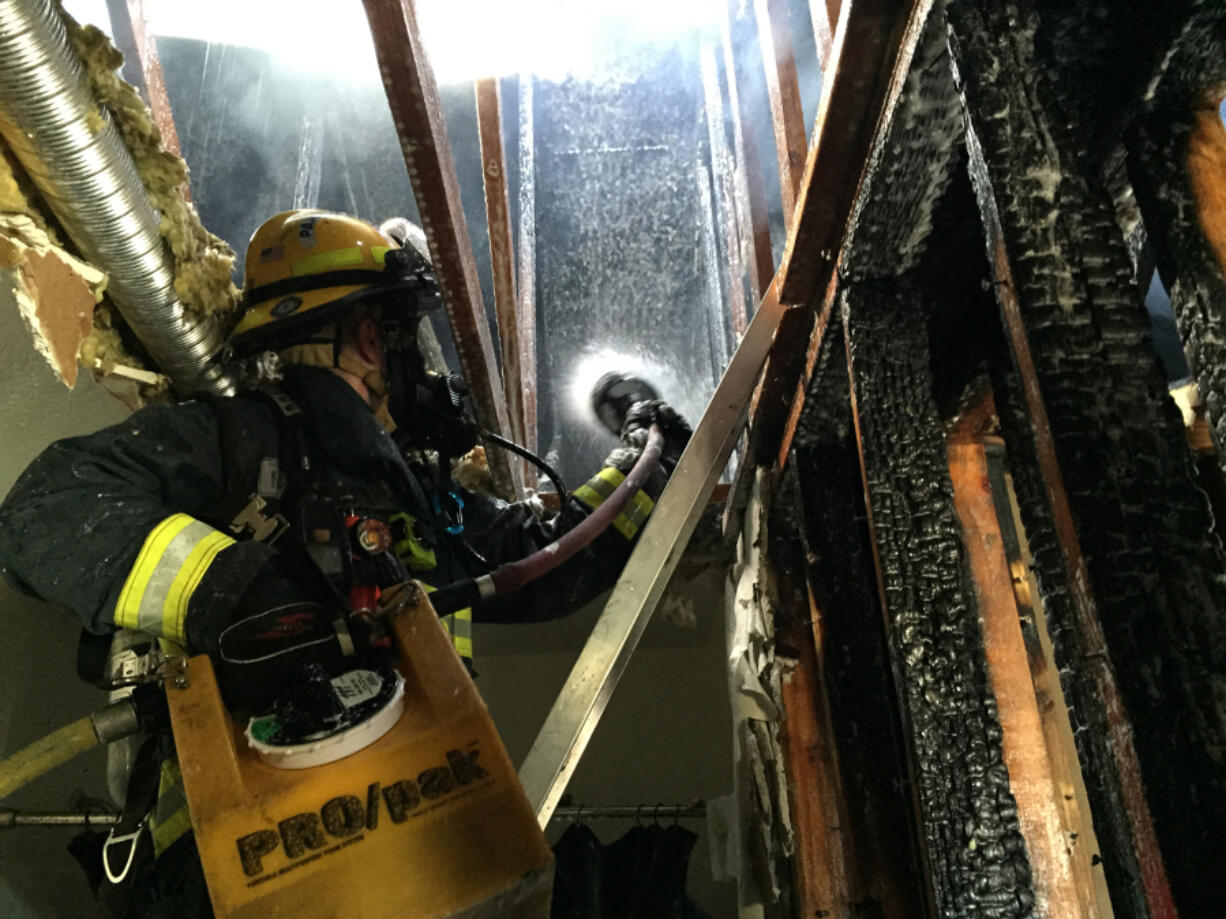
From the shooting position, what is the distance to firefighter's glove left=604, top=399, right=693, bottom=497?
2572mm

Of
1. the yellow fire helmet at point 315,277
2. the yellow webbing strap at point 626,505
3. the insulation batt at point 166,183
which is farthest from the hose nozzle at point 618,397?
the insulation batt at point 166,183

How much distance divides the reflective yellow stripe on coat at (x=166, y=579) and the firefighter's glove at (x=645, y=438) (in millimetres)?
1388

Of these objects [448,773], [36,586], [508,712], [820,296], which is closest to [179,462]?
[36,586]

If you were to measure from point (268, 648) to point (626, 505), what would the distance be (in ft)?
4.29

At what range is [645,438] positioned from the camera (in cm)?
264

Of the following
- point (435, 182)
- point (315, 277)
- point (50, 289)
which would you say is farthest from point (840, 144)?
point (50, 289)

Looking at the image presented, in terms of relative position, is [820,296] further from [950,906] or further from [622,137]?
[622,137]

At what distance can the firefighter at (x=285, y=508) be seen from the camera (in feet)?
4.52

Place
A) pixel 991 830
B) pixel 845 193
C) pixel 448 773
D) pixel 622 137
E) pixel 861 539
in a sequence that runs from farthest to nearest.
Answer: pixel 622 137 < pixel 861 539 < pixel 845 193 < pixel 991 830 < pixel 448 773

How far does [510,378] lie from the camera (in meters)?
3.12

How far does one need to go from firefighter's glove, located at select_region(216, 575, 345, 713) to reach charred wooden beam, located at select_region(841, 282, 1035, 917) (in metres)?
0.95

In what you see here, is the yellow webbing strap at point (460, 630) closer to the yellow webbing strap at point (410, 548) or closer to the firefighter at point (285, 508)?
the firefighter at point (285, 508)

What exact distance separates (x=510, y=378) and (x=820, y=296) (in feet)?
5.56

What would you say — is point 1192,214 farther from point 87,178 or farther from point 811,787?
point 87,178
